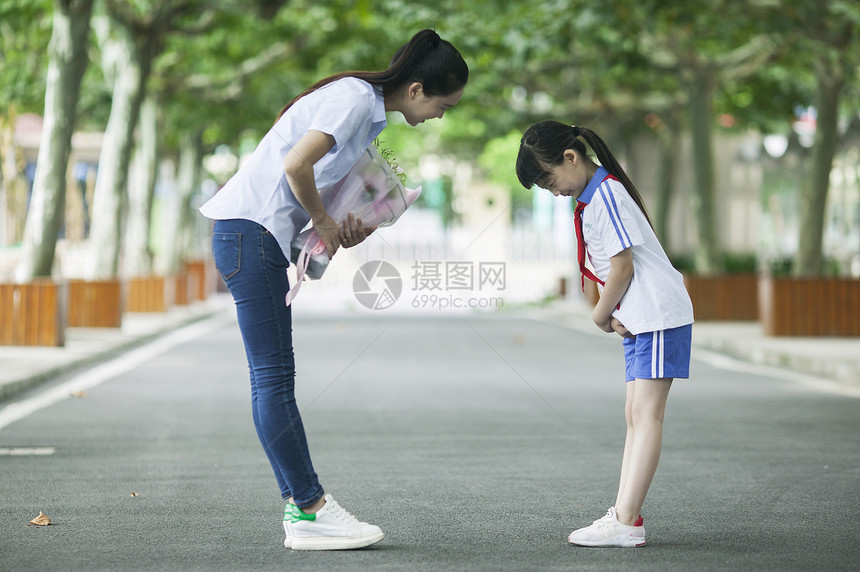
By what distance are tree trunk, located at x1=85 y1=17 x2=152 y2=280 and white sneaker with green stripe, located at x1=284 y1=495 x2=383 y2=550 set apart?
17.1 m

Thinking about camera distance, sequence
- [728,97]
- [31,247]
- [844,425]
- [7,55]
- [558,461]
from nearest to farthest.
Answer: [558,461], [844,425], [31,247], [7,55], [728,97]

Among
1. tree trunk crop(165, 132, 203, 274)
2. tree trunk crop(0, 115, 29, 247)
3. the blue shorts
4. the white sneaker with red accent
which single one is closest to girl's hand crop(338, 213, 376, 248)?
the blue shorts

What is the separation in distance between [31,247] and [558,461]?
428 inches

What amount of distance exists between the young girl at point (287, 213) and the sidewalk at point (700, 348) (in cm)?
649

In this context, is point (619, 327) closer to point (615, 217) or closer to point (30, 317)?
point (615, 217)

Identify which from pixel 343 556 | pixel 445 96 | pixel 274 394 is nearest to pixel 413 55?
pixel 445 96

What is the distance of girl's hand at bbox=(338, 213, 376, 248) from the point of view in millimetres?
4914

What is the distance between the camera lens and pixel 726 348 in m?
17.3

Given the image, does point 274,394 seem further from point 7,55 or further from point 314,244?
point 7,55

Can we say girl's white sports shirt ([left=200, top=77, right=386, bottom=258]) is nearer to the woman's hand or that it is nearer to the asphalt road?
the woman's hand

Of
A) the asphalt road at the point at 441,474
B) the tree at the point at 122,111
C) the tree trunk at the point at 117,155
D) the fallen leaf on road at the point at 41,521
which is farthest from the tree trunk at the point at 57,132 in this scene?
the fallen leaf on road at the point at 41,521

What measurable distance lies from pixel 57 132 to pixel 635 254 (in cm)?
1319

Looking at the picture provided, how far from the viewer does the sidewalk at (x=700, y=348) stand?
12484 millimetres

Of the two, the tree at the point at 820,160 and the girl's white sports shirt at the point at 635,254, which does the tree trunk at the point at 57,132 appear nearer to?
the tree at the point at 820,160
